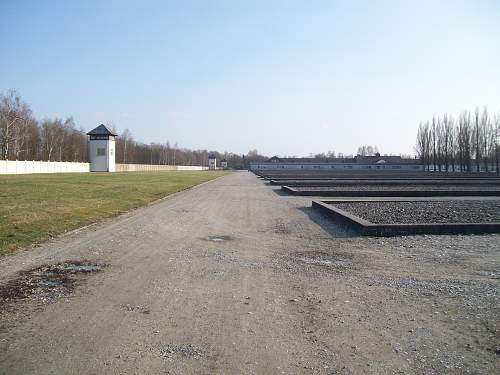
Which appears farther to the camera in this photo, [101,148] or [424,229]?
[101,148]

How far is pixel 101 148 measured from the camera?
8319 cm

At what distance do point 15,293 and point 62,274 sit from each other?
1217 mm

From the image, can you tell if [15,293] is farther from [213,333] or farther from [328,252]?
[328,252]

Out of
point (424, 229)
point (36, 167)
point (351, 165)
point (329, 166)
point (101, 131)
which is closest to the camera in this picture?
point (424, 229)

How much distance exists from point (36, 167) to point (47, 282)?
216ft

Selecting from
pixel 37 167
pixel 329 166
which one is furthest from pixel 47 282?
pixel 329 166

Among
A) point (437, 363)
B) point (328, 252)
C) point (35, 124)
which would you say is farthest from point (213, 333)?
point (35, 124)

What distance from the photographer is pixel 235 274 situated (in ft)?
25.3

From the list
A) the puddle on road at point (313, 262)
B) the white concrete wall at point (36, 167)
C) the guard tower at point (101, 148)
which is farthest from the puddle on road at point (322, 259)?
the guard tower at point (101, 148)

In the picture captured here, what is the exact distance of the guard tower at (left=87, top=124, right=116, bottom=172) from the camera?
8262cm

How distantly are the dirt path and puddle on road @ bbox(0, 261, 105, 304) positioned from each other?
6 cm

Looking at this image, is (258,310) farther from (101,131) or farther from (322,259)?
(101,131)

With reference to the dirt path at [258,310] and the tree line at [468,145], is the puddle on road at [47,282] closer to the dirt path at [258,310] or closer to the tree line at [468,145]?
the dirt path at [258,310]

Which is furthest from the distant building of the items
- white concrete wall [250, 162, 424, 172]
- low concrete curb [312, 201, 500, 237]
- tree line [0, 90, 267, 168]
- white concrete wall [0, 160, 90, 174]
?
low concrete curb [312, 201, 500, 237]
